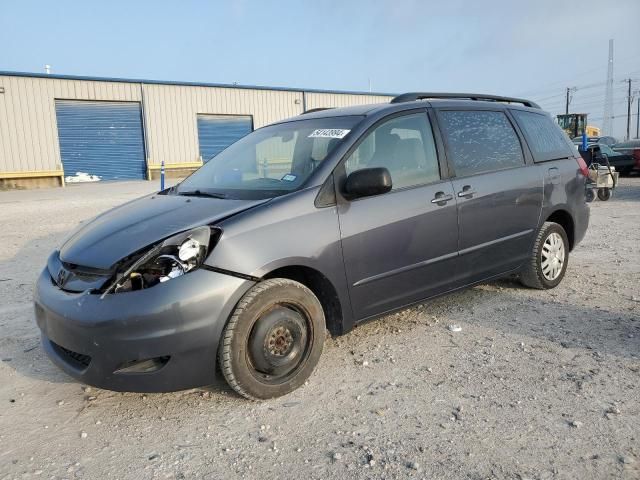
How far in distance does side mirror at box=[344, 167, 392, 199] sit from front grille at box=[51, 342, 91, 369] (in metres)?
1.83

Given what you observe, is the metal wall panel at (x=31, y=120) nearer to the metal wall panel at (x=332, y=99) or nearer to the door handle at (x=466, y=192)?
the metal wall panel at (x=332, y=99)

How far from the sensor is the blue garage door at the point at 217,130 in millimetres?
26141

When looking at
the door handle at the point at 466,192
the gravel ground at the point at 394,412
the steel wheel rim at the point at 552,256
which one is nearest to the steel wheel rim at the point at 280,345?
the gravel ground at the point at 394,412

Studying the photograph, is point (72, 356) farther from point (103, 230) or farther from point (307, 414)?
point (307, 414)

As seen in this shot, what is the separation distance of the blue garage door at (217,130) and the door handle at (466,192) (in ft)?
74.9

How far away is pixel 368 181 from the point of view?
333 centimetres

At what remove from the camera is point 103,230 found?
11.1ft

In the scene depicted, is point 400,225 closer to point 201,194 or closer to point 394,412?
point 394,412

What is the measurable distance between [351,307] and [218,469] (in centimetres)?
137

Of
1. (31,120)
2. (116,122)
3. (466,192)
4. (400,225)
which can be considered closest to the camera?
(400,225)

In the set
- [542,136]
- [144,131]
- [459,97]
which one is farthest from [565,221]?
[144,131]

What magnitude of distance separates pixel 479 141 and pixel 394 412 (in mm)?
2497

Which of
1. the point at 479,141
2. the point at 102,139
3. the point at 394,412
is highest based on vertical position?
the point at 102,139

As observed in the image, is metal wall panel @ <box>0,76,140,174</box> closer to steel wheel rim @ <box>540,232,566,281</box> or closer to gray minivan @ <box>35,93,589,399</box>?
gray minivan @ <box>35,93,589,399</box>
